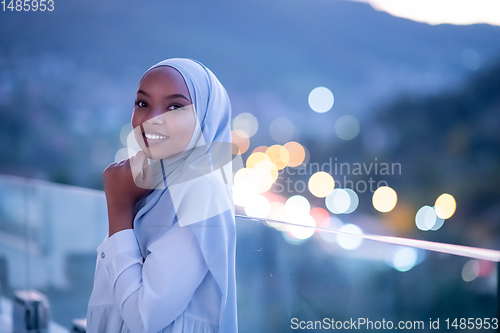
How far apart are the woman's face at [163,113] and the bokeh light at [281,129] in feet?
38.7

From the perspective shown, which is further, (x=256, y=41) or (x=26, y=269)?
(x=256, y=41)

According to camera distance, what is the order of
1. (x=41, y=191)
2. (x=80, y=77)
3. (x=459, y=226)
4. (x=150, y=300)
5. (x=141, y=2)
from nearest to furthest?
(x=150, y=300), (x=41, y=191), (x=141, y=2), (x=80, y=77), (x=459, y=226)

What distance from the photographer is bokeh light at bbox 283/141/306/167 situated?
12.5m

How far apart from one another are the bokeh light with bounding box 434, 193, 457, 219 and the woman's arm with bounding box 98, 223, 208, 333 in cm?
2201

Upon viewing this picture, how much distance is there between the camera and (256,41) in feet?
34.3

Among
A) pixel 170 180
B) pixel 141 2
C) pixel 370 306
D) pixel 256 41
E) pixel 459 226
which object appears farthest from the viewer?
pixel 459 226

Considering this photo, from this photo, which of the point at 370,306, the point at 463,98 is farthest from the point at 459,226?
the point at 370,306

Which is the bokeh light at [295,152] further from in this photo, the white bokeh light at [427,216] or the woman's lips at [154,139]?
the woman's lips at [154,139]

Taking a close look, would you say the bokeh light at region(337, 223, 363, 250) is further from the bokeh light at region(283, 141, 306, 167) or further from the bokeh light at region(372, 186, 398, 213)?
the bokeh light at region(372, 186, 398, 213)

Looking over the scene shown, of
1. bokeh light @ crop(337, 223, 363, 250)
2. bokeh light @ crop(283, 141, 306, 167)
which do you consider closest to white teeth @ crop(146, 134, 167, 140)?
bokeh light @ crop(337, 223, 363, 250)

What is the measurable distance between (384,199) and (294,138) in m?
9.11

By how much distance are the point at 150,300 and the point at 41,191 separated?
4.77 feet

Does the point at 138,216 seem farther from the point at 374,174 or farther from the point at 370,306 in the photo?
the point at 374,174

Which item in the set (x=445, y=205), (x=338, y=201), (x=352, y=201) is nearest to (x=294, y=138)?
(x=338, y=201)
